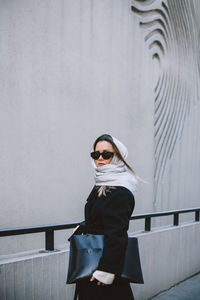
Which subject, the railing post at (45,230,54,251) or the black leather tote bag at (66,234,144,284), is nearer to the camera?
the black leather tote bag at (66,234,144,284)

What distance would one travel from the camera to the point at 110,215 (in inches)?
68.7

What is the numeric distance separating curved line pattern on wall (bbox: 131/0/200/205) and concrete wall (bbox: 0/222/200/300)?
121 inches

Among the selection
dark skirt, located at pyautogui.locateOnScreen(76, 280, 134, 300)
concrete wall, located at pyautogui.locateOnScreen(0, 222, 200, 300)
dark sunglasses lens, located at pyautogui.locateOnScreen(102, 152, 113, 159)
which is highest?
dark sunglasses lens, located at pyautogui.locateOnScreen(102, 152, 113, 159)

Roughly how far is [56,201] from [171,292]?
2513 millimetres

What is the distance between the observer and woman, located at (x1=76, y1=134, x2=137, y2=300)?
170 cm

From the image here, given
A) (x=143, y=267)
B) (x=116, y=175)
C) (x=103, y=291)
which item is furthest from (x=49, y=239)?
(x=143, y=267)

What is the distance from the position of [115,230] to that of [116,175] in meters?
0.34

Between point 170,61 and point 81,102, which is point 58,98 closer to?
point 81,102

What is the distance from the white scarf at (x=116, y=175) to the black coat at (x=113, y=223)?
0.15 feet

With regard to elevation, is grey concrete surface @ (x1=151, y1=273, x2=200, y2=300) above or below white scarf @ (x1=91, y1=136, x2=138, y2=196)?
below

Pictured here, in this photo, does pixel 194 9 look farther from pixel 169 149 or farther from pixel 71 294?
pixel 71 294

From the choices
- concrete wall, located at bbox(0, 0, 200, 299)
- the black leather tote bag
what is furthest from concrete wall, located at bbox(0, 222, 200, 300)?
the black leather tote bag

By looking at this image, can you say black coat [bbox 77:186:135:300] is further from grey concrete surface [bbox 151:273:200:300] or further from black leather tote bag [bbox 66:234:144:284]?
grey concrete surface [bbox 151:273:200:300]

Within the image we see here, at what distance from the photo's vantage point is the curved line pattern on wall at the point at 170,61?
7657mm
